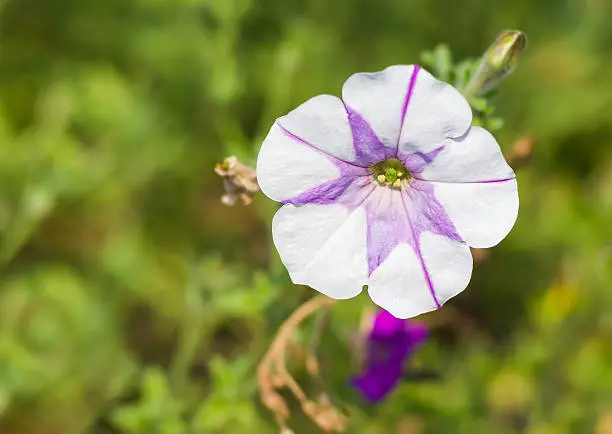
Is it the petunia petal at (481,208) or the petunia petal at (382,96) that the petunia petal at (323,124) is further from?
the petunia petal at (481,208)

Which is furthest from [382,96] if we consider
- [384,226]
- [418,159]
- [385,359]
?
[385,359]

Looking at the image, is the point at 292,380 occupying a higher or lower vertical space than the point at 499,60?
lower

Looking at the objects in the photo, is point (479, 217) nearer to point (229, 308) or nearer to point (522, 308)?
point (229, 308)

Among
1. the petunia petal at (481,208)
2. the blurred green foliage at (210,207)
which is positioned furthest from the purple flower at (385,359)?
the petunia petal at (481,208)

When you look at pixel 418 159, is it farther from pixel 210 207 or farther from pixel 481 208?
pixel 210 207

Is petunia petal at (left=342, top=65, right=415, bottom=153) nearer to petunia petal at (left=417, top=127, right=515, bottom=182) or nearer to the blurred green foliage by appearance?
petunia petal at (left=417, top=127, right=515, bottom=182)

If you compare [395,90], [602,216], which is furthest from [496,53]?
[602,216]

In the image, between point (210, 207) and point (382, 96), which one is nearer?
point (382, 96)

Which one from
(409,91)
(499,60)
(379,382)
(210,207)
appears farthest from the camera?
(210,207)
